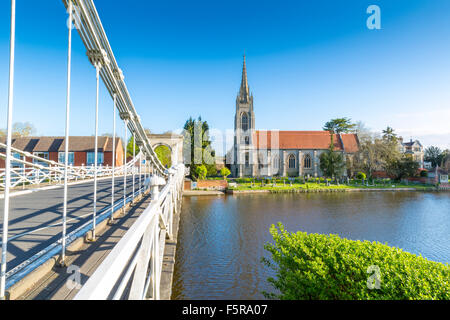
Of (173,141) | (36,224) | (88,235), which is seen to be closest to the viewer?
(88,235)

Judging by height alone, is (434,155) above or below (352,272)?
above

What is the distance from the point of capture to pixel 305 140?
54.1 meters

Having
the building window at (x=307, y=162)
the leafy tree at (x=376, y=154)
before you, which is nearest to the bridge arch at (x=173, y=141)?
the building window at (x=307, y=162)

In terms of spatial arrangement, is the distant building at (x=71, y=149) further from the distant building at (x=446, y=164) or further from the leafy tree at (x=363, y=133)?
the distant building at (x=446, y=164)

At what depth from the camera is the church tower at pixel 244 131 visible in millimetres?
50406

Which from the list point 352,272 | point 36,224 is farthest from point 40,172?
point 352,272

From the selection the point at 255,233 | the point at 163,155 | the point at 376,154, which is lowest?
the point at 255,233

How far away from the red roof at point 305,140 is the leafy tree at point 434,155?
18692mm

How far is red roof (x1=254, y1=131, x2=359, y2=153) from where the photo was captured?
52531 mm

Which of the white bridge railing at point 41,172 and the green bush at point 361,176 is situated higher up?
the white bridge railing at point 41,172

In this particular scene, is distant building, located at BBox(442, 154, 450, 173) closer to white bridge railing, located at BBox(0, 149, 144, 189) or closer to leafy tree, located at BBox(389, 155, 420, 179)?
leafy tree, located at BBox(389, 155, 420, 179)

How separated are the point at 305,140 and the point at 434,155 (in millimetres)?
29745

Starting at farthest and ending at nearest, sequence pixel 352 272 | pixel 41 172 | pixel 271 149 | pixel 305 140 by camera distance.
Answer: pixel 305 140
pixel 271 149
pixel 41 172
pixel 352 272

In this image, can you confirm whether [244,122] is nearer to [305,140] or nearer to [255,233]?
[305,140]
